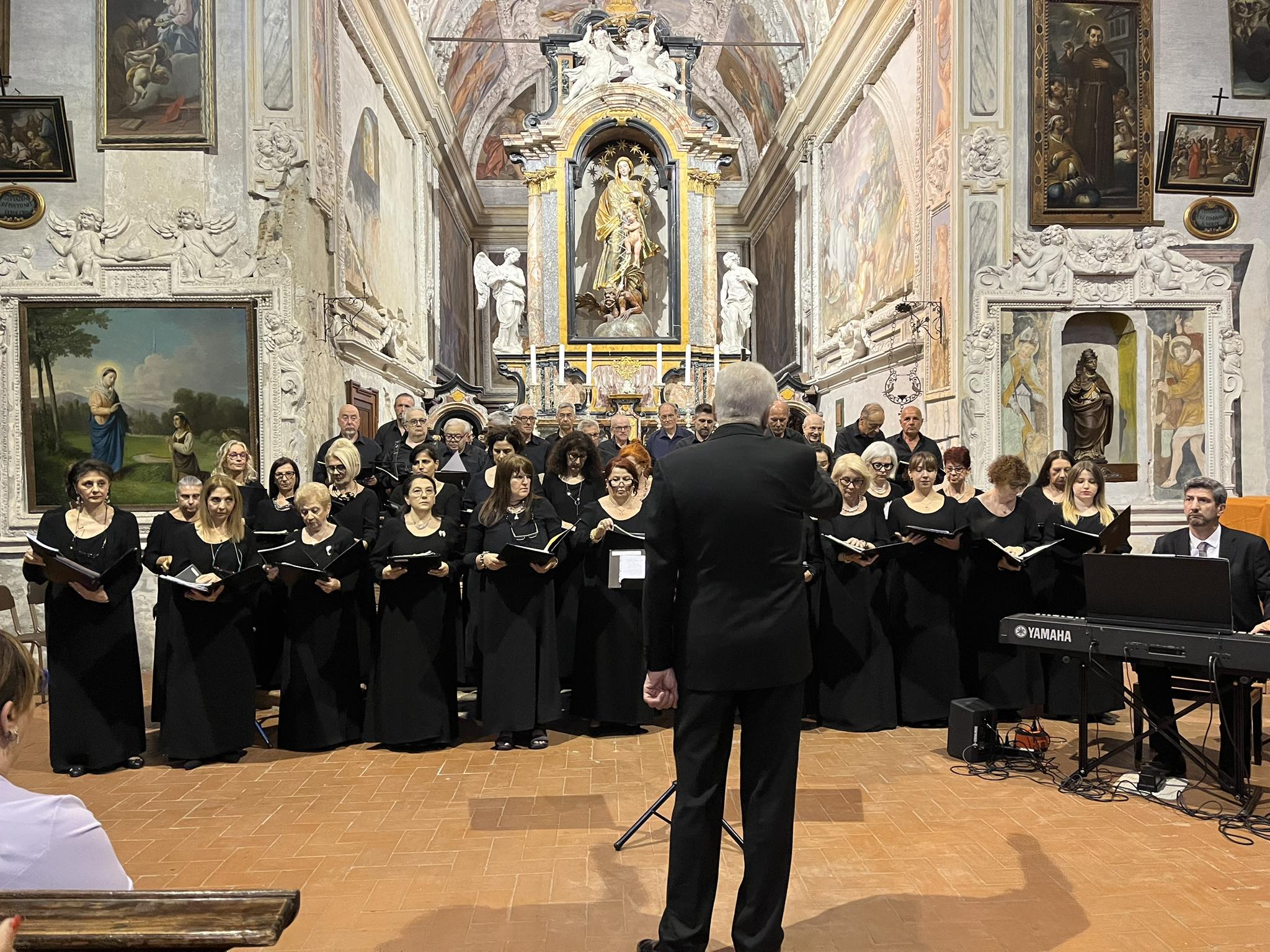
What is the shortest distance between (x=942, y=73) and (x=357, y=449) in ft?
26.6

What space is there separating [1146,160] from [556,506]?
8416mm

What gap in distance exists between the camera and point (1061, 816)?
16.2 feet

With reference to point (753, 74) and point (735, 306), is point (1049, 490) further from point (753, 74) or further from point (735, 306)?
point (753, 74)

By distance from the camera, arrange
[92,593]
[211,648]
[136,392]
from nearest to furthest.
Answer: [92,593], [211,648], [136,392]

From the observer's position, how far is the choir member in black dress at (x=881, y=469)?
702 cm

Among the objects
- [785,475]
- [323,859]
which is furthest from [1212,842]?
[323,859]

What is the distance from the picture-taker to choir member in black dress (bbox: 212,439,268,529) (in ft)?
22.6

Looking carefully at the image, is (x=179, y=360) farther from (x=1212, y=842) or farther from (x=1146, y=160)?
(x=1146, y=160)

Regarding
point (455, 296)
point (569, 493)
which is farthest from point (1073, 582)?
point (455, 296)

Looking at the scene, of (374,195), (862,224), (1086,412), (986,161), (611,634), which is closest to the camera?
(611,634)

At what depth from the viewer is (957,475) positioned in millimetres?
6961

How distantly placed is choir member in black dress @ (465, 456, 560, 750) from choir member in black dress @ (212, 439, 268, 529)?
5.68 feet

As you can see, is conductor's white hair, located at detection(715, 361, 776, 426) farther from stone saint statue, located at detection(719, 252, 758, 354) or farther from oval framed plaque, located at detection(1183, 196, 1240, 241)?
stone saint statue, located at detection(719, 252, 758, 354)

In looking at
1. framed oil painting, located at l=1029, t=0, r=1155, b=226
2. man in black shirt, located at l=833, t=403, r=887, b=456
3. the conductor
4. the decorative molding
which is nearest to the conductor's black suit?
the conductor
